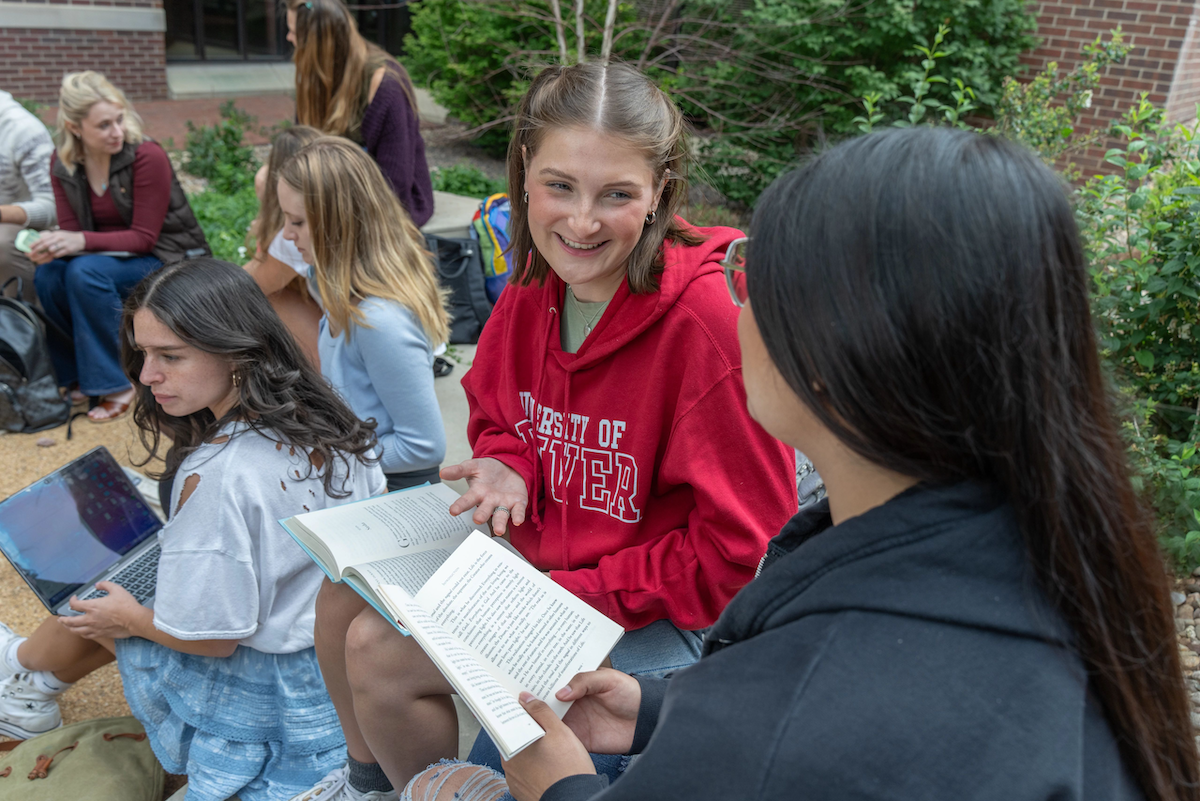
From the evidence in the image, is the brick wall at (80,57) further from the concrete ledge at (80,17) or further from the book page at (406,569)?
the book page at (406,569)

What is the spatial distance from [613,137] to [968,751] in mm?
1320

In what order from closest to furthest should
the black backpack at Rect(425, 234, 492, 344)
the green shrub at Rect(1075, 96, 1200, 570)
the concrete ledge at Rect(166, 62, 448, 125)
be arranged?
the green shrub at Rect(1075, 96, 1200, 570)
the black backpack at Rect(425, 234, 492, 344)
the concrete ledge at Rect(166, 62, 448, 125)

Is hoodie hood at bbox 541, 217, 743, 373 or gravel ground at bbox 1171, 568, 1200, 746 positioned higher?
hoodie hood at bbox 541, 217, 743, 373

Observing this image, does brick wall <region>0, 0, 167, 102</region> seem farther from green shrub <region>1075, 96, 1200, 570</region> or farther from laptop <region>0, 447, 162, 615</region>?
green shrub <region>1075, 96, 1200, 570</region>

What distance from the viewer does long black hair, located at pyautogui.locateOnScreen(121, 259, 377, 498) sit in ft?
7.14

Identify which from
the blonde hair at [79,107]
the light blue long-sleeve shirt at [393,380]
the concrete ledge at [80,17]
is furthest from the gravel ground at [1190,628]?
the concrete ledge at [80,17]

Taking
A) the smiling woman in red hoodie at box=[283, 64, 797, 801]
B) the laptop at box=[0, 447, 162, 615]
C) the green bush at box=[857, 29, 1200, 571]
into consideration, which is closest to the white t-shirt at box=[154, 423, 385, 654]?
the smiling woman in red hoodie at box=[283, 64, 797, 801]

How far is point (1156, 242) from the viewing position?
121 inches

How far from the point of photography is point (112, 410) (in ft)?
14.6

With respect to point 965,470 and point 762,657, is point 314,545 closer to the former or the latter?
point 762,657

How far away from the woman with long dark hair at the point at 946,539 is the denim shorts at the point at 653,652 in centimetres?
85

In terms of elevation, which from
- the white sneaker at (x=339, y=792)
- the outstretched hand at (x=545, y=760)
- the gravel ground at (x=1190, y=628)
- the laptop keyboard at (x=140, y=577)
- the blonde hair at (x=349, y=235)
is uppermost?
the blonde hair at (x=349, y=235)

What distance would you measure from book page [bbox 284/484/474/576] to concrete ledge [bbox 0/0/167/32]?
1070cm

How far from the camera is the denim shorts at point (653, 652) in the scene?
6.03ft
